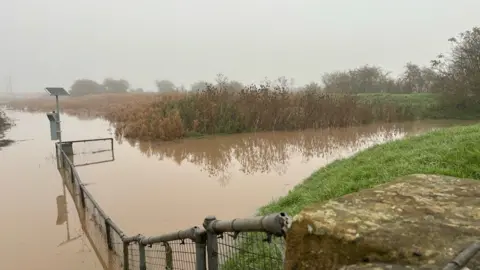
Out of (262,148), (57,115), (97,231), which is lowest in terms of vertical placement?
(97,231)

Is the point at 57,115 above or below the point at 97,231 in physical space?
above

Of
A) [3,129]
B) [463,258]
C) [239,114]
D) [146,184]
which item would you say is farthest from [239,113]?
[463,258]

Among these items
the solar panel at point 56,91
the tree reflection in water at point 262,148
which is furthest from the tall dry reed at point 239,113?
the solar panel at point 56,91

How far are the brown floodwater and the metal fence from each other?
0.91 ft

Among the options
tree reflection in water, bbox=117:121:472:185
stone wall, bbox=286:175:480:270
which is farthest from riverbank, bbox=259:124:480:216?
tree reflection in water, bbox=117:121:472:185

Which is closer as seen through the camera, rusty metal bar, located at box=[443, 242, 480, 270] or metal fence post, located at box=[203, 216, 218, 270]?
rusty metal bar, located at box=[443, 242, 480, 270]

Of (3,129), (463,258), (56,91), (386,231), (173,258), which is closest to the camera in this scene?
(463,258)

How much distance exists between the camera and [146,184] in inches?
419

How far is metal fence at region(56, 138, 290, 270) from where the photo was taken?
6.60 ft

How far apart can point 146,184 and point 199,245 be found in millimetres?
8471

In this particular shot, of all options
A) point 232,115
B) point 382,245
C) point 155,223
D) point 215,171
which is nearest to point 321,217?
point 382,245

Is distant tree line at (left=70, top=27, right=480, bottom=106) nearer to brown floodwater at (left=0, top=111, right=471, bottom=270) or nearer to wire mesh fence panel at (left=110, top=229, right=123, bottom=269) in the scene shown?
brown floodwater at (left=0, top=111, right=471, bottom=270)

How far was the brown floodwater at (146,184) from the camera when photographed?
6996 millimetres

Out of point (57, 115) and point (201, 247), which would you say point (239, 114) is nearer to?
point (57, 115)
